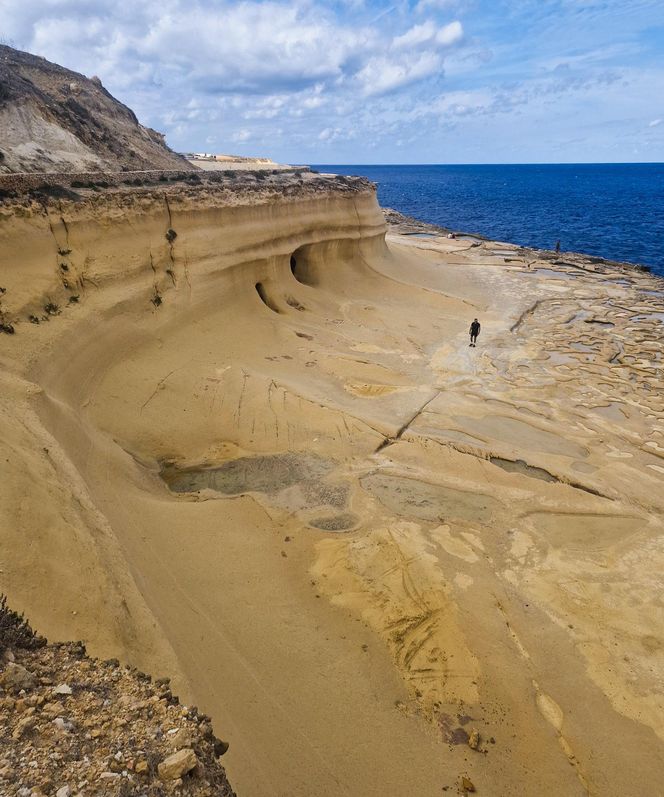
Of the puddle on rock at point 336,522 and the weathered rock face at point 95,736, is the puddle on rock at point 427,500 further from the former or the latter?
the weathered rock face at point 95,736

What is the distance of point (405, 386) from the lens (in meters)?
13.9

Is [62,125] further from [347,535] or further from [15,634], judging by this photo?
[15,634]

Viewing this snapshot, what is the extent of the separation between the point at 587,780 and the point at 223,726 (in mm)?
3777

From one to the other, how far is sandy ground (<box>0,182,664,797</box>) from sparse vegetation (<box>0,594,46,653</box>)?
1.11 feet

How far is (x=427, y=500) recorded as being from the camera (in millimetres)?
9484

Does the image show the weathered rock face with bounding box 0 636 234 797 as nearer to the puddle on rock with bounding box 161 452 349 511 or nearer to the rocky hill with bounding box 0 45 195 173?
the puddle on rock with bounding box 161 452 349 511

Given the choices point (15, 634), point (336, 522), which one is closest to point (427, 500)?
point (336, 522)

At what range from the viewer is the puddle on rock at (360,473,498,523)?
911 centimetres

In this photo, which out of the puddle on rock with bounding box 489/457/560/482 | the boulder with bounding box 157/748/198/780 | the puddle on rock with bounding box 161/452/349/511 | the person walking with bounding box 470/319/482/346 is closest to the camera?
the boulder with bounding box 157/748/198/780

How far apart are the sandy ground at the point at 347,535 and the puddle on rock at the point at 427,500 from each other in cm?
6

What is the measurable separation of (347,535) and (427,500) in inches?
74.2

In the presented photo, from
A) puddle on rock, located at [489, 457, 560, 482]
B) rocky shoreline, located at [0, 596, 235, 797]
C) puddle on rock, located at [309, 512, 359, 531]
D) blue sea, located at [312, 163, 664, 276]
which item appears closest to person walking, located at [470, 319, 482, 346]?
puddle on rock, located at [489, 457, 560, 482]

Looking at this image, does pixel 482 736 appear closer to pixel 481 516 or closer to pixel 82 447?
pixel 481 516

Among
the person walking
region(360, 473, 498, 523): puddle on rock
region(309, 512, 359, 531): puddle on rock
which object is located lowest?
region(360, 473, 498, 523): puddle on rock
